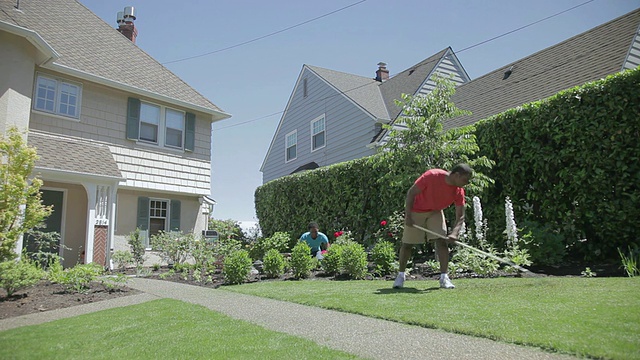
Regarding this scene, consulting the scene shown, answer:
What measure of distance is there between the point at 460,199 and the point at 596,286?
186cm

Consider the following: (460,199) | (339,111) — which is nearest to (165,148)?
(339,111)

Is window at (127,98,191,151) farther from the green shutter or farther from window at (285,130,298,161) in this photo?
window at (285,130,298,161)

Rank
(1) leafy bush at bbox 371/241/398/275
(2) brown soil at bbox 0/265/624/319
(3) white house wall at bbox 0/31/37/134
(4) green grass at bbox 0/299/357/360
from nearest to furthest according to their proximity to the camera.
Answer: (4) green grass at bbox 0/299/357/360 → (2) brown soil at bbox 0/265/624/319 → (1) leafy bush at bbox 371/241/398/275 → (3) white house wall at bbox 0/31/37/134

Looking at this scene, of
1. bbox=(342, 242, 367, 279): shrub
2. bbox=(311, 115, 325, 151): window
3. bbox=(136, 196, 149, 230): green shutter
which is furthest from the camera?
bbox=(311, 115, 325, 151): window

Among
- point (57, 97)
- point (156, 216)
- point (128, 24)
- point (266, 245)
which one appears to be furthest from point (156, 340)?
point (128, 24)

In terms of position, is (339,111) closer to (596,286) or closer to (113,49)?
(113,49)

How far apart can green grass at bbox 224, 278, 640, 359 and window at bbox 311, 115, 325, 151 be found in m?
14.3

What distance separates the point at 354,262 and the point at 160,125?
30.7 feet

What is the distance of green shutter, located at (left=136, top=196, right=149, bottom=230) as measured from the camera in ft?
44.0

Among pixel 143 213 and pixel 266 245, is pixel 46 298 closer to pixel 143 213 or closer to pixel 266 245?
pixel 266 245

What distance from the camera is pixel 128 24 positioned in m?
16.9

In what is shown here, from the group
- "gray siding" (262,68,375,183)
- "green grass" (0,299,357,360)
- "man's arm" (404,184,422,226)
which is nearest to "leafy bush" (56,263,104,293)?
"green grass" (0,299,357,360)

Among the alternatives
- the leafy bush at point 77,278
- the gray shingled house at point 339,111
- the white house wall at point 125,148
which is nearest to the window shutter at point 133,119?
the white house wall at point 125,148

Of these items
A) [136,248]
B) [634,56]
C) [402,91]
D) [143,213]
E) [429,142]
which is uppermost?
[402,91]
